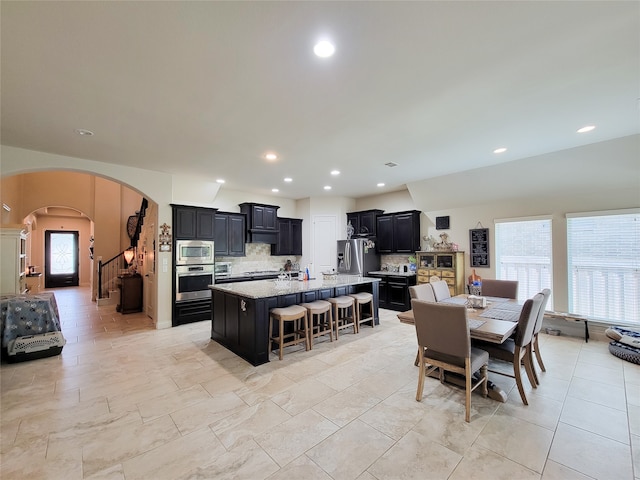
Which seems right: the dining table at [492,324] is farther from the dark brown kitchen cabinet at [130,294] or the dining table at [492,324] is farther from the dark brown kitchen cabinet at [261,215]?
the dark brown kitchen cabinet at [130,294]

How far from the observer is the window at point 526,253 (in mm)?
5023

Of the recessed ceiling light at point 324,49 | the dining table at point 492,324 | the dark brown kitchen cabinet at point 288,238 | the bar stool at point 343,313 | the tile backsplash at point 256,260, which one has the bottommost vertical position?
the bar stool at point 343,313

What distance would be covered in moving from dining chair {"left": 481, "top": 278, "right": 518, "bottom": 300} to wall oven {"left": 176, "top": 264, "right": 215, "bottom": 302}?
4.86 m

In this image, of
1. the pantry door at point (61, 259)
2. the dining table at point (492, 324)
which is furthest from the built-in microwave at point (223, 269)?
the pantry door at point (61, 259)

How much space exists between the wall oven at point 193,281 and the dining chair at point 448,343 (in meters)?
4.08

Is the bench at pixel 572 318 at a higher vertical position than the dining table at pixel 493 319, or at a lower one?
lower

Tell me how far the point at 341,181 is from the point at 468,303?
3525 mm

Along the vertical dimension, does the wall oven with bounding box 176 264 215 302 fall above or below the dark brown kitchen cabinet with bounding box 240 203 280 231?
below

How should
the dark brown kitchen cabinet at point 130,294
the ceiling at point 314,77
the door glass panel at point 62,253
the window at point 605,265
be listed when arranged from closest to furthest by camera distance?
1. the ceiling at point 314,77
2. the window at point 605,265
3. the dark brown kitchen cabinet at point 130,294
4. the door glass panel at point 62,253

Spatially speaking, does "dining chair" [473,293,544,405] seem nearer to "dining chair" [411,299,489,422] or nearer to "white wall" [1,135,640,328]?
"dining chair" [411,299,489,422]

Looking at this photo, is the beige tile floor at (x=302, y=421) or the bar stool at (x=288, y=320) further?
the bar stool at (x=288, y=320)

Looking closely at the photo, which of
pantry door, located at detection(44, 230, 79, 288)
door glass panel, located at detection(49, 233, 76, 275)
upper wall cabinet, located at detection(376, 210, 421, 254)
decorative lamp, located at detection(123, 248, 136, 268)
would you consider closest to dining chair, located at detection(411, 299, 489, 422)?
upper wall cabinet, located at detection(376, 210, 421, 254)

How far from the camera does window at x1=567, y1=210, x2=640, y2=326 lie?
4223mm

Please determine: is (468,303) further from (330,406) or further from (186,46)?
(186,46)
